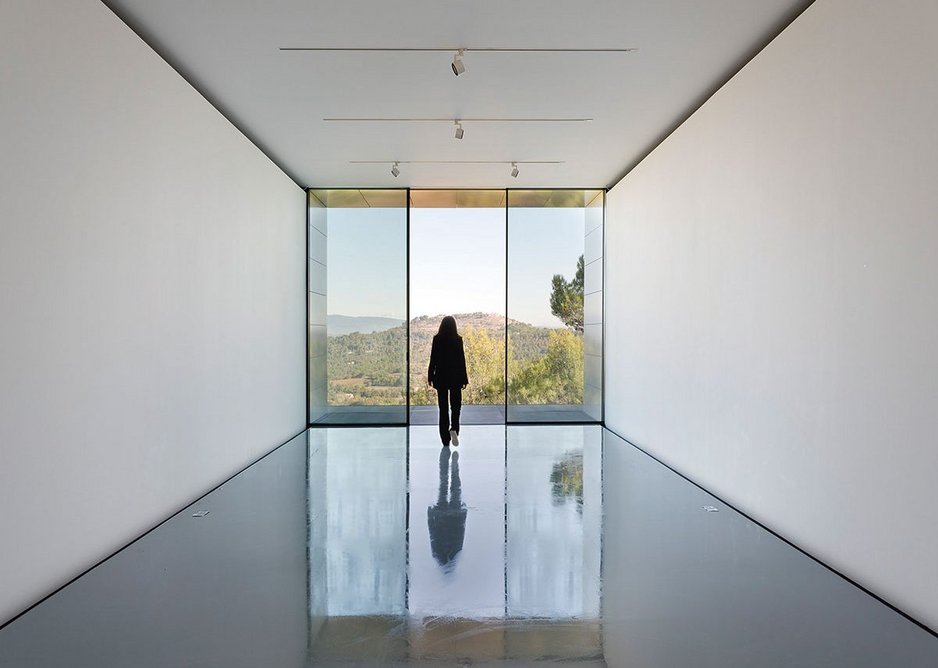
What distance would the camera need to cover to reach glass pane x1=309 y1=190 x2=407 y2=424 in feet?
29.6

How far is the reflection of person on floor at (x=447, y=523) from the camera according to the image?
144 inches

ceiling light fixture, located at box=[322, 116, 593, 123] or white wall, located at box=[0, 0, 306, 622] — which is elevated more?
ceiling light fixture, located at box=[322, 116, 593, 123]

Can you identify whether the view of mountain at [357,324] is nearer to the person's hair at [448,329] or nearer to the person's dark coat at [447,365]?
the person's hair at [448,329]

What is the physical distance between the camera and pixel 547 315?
9156 millimetres

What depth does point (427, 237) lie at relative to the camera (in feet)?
31.2

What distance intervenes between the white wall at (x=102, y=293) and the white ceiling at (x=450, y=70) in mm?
438

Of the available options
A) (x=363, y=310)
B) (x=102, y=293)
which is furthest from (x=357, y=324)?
(x=102, y=293)

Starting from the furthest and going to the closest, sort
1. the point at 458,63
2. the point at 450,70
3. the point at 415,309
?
the point at 415,309 < the point at 450,70 < the point at 458,63

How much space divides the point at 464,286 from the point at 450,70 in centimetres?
502

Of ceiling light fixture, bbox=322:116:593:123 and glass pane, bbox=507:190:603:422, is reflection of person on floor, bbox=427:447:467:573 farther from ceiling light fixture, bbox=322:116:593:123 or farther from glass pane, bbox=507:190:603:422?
glass pane, bbox=507:190:603:422

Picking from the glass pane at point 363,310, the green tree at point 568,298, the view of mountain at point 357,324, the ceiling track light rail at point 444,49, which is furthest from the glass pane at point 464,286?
the ceiling track light rail at point 444,49

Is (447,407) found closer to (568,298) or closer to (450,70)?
(568,298)

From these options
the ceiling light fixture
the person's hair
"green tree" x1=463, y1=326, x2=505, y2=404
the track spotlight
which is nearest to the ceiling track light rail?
the track spotlight

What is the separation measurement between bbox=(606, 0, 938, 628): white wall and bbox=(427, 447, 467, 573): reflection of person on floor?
2.04 m
